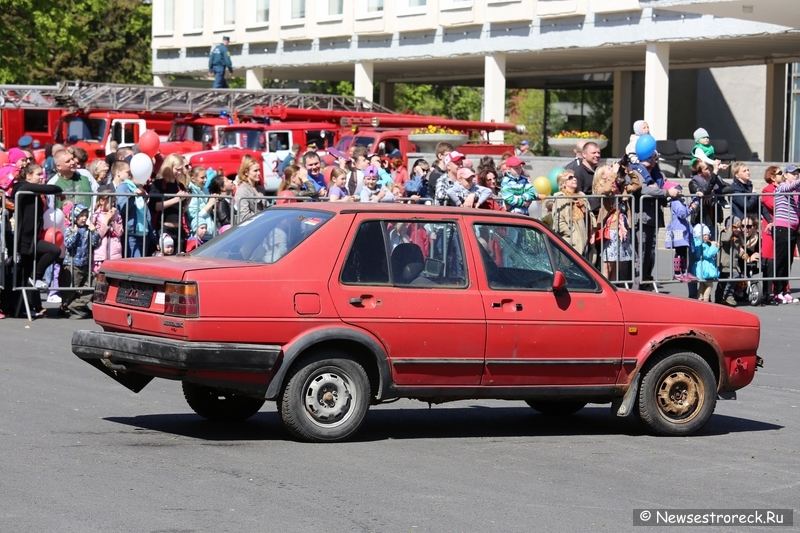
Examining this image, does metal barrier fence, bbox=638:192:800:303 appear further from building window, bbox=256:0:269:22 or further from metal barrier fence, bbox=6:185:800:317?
building window, bbox=256:0:269:22

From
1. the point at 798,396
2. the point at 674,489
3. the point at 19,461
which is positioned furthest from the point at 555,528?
the point at 798,396

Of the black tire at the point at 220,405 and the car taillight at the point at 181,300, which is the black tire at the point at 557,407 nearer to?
the black tire at the point at 220,405

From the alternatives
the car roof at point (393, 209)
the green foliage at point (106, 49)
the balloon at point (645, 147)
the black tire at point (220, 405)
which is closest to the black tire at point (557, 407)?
the car roof at point (393, 209)

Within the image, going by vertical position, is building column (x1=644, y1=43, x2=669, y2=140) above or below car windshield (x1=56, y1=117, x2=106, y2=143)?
above

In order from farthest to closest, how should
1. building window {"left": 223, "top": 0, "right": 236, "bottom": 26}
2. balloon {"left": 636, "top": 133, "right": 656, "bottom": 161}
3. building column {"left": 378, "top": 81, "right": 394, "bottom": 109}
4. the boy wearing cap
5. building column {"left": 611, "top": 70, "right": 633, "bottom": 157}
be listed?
building column {"left": 378, "top": 81, "right": 394, "bottom": 109} < building window {"left": 223, "top": 0, "right": 236, "bottom": 26} < building column {"left": 611, "top": 70, "right": 633, "bottom": 157} < balloon {"left": 636, "top": 133, "right": 656, "bottom": 161} < the boy wearing cap

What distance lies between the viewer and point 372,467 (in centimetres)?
787

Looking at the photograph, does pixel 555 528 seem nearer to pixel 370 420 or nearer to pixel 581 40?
pixel 370 420

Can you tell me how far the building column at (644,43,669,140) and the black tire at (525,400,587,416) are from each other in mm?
25532

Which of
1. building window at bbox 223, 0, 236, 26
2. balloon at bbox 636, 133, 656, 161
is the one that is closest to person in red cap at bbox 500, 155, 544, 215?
balloon at bbox 636, 133, 656, 161

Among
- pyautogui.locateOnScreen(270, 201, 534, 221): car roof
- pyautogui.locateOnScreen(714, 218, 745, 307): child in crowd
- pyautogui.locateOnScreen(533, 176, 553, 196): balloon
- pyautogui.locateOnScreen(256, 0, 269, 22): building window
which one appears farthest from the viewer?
pyautogui.locateOnScreen(256, 0, 269, 22): building window

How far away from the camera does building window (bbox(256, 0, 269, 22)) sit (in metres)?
49.2

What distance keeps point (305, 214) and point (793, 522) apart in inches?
147

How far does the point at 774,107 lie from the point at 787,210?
24.1m

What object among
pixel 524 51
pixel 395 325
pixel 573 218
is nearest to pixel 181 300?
pixel 395 325
